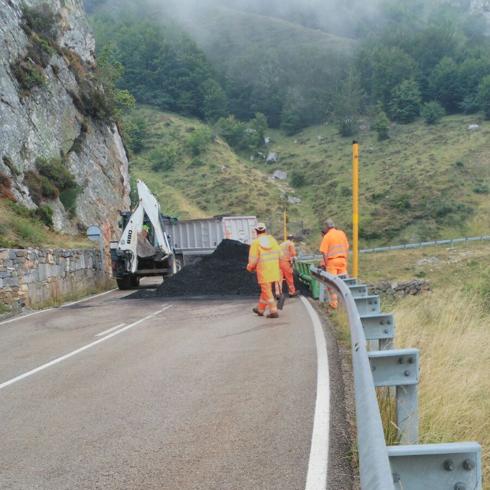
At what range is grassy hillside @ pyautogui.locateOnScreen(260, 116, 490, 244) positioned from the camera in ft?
188

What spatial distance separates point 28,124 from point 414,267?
27.2 m

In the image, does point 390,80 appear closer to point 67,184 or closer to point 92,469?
point 67,184

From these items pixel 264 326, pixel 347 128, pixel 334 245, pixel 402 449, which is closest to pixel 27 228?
pixel 334 245

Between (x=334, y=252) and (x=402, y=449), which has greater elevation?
(x=334, y=252)

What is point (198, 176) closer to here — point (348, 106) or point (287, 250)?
point (348, 106)

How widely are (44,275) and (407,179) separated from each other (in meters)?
55.5

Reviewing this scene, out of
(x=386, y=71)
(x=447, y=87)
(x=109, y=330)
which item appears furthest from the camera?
(x=386, y=71)

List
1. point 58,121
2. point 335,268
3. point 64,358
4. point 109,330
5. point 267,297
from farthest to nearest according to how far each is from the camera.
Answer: point 58,121 < point 335,268 < point 267,297 < point 109,330 < point 64,358

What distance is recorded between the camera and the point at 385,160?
75.0 m

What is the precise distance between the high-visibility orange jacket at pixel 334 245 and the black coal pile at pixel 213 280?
456cm

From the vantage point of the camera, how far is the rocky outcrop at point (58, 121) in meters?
23.6

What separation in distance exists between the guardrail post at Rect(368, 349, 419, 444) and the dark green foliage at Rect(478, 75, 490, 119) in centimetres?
9127

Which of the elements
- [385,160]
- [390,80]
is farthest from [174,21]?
[385,160]

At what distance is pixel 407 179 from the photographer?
65.9m
